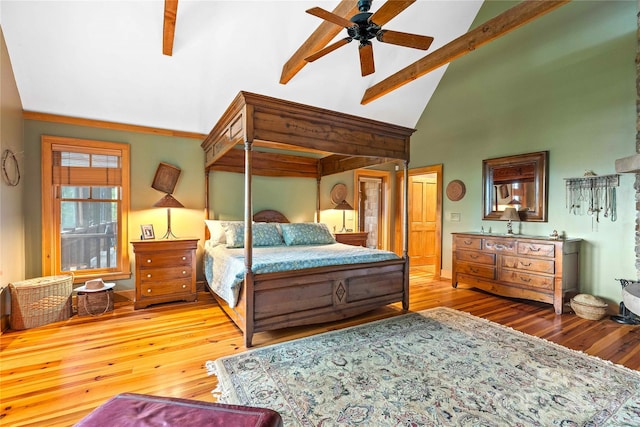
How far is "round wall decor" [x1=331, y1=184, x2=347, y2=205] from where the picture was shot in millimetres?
5680

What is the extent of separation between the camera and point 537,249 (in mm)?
3836

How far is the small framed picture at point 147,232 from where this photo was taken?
4.04 meters

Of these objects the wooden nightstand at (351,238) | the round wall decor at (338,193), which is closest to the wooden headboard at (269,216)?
the wooden nightstand at (351,238)

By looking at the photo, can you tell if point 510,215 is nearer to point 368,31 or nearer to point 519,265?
point 519,265

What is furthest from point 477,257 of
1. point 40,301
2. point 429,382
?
point 40,301

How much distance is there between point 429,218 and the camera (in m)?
7.06

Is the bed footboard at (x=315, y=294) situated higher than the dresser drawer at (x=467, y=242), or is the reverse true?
the dresser drawer at (x=467, y=242)

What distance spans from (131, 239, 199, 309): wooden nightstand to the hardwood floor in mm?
141

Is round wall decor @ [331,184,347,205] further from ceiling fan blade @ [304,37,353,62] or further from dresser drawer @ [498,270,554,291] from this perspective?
ceiling fan blade @ [304,37,353,62]

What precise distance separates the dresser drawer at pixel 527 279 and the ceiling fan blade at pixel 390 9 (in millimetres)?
3554

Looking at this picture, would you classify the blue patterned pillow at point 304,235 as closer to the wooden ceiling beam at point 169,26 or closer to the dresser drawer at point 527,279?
the dresser drawer at point 527,279

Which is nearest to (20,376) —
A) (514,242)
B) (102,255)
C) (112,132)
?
(102,255)

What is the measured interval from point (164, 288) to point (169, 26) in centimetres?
296

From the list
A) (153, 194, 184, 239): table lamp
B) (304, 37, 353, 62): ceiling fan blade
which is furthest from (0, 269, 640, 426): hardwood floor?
(304, 37, 353, 62): ceiling fan blade
